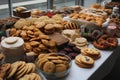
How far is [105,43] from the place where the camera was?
1341 mm

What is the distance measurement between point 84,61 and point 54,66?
0.69ft

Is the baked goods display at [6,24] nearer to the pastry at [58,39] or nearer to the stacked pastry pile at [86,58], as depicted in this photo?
the pastry at [58,39]

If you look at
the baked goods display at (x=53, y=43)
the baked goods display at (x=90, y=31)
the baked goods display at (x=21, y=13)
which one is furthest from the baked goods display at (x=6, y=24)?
the baked goods display at (x=90, y=31)

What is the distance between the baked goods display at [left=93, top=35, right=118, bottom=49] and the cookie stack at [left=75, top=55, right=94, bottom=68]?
0.24m

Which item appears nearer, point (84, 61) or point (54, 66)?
point (54, 66)

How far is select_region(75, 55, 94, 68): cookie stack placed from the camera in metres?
1.08

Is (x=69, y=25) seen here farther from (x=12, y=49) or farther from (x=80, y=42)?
(x=12, y=49)

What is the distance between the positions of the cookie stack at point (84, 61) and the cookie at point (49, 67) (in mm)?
205

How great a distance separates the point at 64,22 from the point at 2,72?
0.80 metres

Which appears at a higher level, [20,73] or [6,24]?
[6,24]

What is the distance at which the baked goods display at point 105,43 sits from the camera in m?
1.33

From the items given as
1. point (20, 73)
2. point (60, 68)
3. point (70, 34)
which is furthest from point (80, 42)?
point (20, 73)

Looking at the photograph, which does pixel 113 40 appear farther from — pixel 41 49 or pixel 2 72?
pixel 2 72

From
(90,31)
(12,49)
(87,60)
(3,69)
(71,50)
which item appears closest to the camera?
(3,69)
